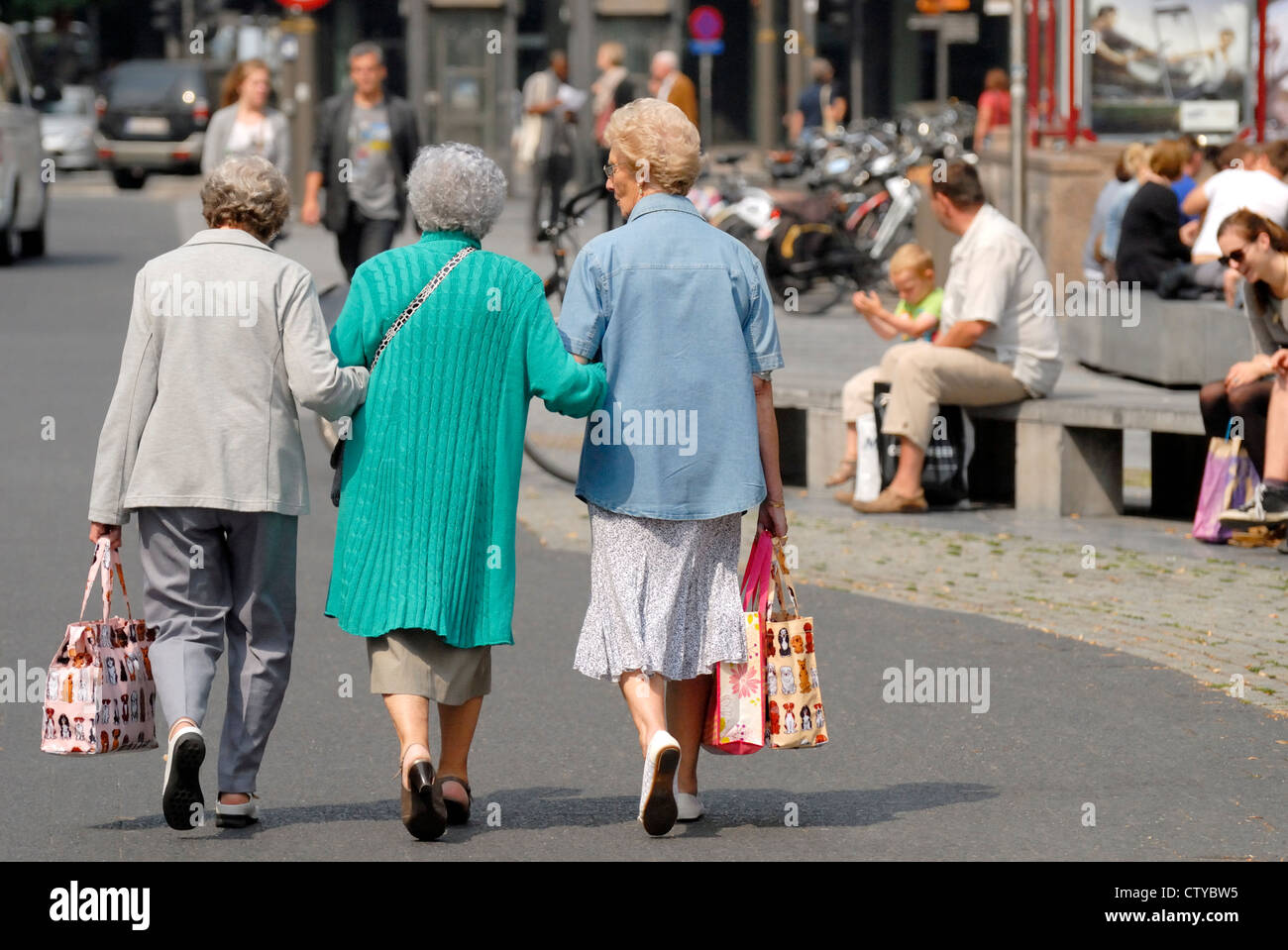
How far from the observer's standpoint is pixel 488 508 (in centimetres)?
541

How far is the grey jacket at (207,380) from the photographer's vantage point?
5.34 metres

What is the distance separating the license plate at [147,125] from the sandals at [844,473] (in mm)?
32433

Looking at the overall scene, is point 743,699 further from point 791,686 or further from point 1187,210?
point 1187,210

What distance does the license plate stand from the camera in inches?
1639

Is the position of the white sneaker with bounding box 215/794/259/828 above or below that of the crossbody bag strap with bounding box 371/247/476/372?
below

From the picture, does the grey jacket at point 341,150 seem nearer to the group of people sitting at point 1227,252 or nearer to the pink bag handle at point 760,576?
the group of people sitting at point 1227,252

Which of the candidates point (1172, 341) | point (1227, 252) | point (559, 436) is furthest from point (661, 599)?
point (1172, 341)

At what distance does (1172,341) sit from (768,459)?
7.57m

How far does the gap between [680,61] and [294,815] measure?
1609 inches

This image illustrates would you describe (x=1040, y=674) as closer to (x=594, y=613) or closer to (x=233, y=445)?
(x=594, y=613)

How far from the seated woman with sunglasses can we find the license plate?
3421 cm

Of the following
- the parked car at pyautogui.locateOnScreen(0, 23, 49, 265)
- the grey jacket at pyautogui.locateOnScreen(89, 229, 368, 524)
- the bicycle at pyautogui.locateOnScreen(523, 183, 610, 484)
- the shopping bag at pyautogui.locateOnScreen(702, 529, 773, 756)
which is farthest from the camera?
the parked car at pyautogui.locateOnScreen(0, 23, 49, 265)

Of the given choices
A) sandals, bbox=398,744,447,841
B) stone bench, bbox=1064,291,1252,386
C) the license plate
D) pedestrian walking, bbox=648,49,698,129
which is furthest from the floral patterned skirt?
the license plate

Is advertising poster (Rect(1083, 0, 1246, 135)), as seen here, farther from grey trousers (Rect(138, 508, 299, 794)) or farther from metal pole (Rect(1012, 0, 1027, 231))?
grey trousers (Rect(138, 508, 299, 794))
